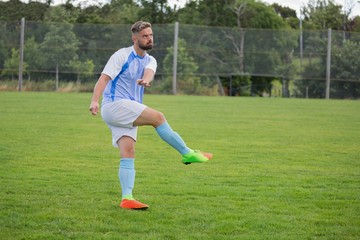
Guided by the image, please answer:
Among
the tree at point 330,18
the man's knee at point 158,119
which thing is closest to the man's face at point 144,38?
the man's knee at point 158,119

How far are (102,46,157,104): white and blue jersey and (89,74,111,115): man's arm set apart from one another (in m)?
0.06

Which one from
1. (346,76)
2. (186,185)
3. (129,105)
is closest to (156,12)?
(346,76)

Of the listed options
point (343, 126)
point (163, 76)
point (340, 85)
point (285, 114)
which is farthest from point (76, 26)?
point (343, 126)

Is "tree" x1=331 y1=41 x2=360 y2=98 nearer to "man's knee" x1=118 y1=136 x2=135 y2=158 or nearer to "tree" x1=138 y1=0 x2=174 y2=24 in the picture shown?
"tree" x1=138 y1=0 x2=174 y2=24

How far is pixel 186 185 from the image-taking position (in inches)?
284

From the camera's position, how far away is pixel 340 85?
31734mm

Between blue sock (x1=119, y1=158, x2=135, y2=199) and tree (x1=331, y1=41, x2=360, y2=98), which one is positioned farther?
tree (x1=331, y1=41, x2=360, y2=98)

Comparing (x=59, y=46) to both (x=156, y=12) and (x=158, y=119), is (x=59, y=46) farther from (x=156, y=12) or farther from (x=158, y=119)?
(x=158, y=119)

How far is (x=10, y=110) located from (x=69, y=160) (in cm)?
929

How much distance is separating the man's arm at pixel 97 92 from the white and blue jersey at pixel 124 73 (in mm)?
61

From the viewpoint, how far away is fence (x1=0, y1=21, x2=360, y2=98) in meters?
31.2

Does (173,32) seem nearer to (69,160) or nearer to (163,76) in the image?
(163,76)

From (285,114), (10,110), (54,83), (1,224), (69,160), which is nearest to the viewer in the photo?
(1,224)

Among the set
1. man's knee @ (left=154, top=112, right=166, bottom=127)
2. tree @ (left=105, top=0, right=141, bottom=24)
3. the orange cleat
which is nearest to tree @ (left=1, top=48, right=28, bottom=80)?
tree @ (left=105, top=0, right=141, bottom=24)
